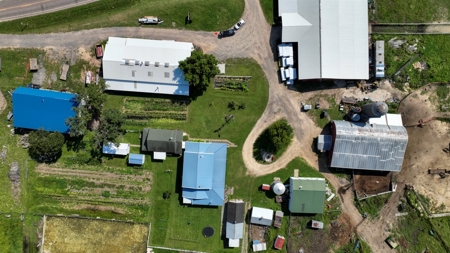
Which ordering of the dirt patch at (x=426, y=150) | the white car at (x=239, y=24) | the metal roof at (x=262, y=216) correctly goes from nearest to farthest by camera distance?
the metal roof at (x=262, y=216)
the white car at (x=239, y=24)
the dirt patch at (x=426, y=150)

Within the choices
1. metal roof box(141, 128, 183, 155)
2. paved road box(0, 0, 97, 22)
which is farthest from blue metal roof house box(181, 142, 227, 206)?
paved road box(0, 0, 97, 22)

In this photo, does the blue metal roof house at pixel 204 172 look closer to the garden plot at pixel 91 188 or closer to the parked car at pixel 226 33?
the garden plot at pixel 91 188

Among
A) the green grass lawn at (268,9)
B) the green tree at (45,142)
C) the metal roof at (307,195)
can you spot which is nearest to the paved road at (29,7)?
the green tree at (45,142)

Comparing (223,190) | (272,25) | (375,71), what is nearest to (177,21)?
(272,25)

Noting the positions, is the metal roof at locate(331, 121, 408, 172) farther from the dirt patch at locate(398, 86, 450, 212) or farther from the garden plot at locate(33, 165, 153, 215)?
the garden plot at locate(33, 165, 153, 215)

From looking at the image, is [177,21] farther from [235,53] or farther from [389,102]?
[389,102]

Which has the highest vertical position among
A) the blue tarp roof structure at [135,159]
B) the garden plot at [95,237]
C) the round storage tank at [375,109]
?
the round storage tank at [375,109]

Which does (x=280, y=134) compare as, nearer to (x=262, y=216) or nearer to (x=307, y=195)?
(x=307, y=195)
